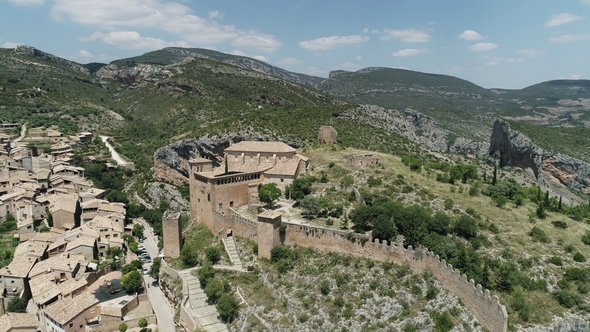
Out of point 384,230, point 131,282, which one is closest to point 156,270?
point 131,282

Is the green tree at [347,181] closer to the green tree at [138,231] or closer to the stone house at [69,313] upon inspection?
the stone house at [69,313]

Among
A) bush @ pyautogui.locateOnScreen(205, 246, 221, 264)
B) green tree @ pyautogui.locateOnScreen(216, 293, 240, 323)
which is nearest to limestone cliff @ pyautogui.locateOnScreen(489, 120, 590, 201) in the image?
bush @ pyautogui.locateOnScreen(205, 246, 221, 264)

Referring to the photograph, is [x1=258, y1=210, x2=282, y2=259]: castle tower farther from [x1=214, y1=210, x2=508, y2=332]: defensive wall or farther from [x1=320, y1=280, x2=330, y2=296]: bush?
[x1=320, y1=280, x2=330, y2=296]: bush

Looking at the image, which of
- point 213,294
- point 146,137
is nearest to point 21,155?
point 146,137

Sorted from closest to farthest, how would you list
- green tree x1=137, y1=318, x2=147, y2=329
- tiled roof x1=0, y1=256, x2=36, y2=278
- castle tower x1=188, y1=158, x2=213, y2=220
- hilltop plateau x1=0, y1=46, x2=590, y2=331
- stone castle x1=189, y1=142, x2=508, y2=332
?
stone castle x1=189, y1=142, x2=508, y2=332, hilltop plateau x1=0, y1=46, x2=590, y2=331, green tree x1=137, y1=318, x2=147, y2=329, tiled roof x1=0, y1=256, x2=36, y2=278, castle tower x1=188, y1=158, x2=213, y2=220

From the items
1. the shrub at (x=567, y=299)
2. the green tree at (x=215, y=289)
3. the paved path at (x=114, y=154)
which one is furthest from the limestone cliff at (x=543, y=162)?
the paved path at (x=114, y=154)

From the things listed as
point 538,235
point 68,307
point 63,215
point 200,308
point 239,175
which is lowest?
point 68,307

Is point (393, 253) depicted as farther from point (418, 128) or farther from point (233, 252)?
point (418, 128)
